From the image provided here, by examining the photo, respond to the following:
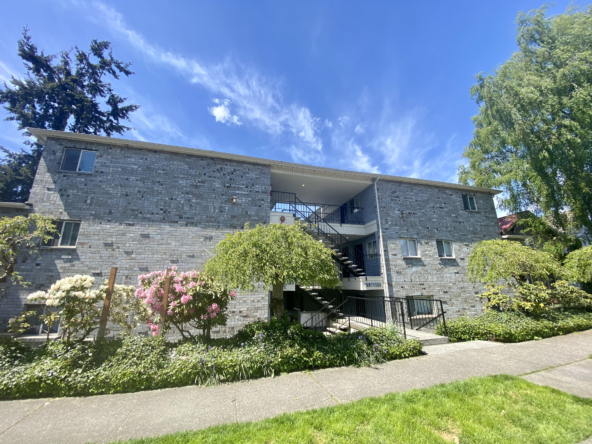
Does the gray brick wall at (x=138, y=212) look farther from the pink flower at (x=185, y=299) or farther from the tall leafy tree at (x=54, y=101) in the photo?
the tall leafy tree at (x=54, y=101)

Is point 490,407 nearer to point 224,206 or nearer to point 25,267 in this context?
point 224,206

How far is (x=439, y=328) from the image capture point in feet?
26.8

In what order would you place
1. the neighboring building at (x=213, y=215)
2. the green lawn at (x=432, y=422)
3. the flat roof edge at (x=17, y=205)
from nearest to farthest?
the green lawn at (x=432, y=422) < the flat roof edge at (x=17, y=205) < the neighboring building at (x=213, y=215)

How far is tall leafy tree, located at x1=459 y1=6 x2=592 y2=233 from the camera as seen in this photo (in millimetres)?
11945

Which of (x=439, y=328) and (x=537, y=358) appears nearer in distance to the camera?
(x=537, y=358)

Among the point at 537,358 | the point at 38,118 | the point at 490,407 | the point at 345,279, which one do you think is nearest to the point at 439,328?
the point at 537,358

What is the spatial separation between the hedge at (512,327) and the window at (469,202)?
6.35 m

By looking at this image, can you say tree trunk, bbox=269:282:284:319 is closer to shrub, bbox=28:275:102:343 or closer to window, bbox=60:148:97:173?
shrub, bbox=28:275:102:343

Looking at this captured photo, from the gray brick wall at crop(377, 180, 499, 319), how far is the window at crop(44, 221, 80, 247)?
12008mm

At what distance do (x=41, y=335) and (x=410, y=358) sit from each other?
421 inches

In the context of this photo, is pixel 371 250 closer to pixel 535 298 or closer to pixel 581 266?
pixel 535 298

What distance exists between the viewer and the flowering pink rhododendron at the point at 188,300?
5840 millimetres

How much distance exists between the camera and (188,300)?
569 centimetres

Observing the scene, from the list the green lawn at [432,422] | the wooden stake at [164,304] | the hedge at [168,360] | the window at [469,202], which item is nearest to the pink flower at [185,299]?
the wooden stake at [164,304]
